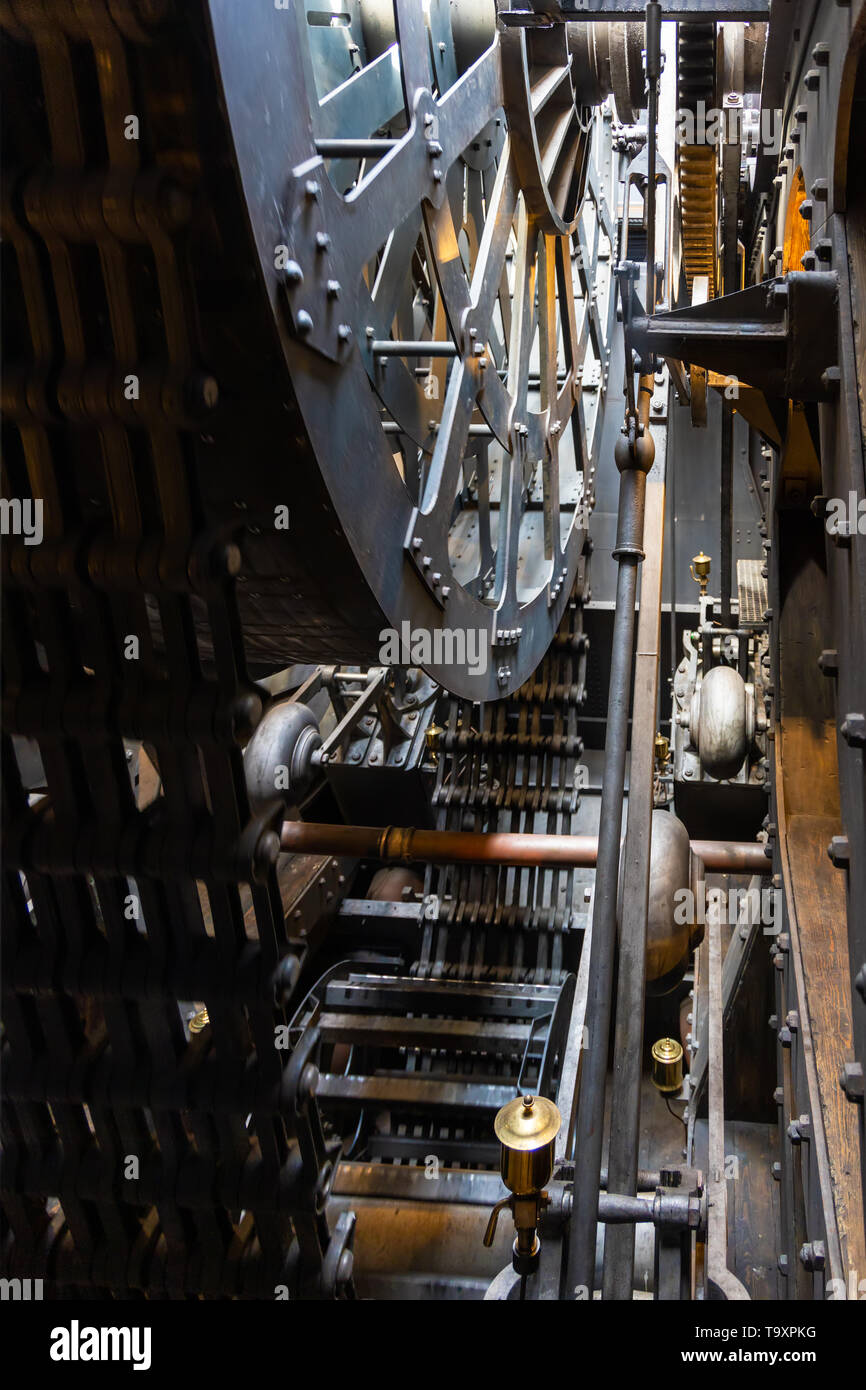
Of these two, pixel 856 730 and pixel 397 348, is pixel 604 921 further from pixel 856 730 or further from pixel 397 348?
pixel 397 348

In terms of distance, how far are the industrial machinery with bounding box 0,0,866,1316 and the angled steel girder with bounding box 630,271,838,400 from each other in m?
0.01

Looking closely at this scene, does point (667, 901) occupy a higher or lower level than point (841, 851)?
lower

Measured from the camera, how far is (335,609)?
9.93 feet

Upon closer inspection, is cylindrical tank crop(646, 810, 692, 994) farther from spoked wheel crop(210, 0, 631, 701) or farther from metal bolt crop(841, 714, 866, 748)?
metal bolt crop(841, 714, 866, 748)

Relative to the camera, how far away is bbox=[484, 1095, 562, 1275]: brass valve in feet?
9.05

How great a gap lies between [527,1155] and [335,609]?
1624mm

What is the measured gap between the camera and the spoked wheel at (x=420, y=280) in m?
2.33

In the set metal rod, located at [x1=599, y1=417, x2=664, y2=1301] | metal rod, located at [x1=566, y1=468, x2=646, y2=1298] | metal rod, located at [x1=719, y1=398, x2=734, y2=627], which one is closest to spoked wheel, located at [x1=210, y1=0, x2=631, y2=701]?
metal rod, located at [x1=566, y1=468, x2=646, y2=1298]

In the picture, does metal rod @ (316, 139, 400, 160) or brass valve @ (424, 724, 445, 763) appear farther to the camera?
brass valve @ (424, 724, 445, 763)

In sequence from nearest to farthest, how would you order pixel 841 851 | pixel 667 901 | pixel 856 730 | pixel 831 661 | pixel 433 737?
pixel 856 730 → pixel 841 851 → pixel 831 661 → pixel 667 901 → pixel 433 737

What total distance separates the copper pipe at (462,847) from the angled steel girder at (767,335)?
8.06ft

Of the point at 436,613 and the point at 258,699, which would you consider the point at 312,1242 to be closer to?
the point at 258,699

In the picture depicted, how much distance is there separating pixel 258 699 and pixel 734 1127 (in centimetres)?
474

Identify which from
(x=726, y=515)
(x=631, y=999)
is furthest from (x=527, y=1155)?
(x=726, y=515)
